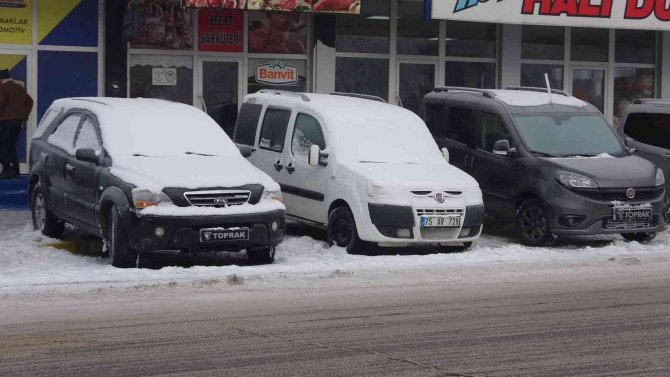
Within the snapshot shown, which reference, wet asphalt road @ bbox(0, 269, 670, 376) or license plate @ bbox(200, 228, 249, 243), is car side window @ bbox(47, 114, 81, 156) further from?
wet asphalt road @ bbox(0, 269, 670, 376)

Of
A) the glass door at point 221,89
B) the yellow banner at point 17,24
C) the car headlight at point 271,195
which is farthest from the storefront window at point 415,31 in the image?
the car headlight at point 271,195

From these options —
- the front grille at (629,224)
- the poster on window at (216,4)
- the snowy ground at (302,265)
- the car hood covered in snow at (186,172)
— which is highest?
the poster on window at (216,4)

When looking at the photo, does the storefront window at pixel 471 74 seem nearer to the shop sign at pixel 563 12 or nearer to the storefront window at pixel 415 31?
the storefront window at pixel 415 31

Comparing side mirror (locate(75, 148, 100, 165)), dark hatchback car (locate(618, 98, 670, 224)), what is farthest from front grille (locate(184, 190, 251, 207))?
dark hatchback car (locate(618, 98, 670, 224))

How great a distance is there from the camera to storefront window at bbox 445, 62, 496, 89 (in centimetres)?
2366

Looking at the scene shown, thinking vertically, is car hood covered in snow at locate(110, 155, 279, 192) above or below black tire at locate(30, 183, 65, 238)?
above

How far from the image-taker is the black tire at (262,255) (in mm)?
12922

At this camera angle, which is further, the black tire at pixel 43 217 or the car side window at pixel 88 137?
the black tire at pixel 43 217

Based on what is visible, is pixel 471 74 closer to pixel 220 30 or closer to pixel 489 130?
pixel 220 30

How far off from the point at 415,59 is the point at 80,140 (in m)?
10.6

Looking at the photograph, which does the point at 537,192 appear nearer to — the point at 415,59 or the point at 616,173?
the point at 616,173

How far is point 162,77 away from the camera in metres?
21.3

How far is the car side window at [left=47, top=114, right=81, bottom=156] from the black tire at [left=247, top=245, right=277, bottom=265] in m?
2.47

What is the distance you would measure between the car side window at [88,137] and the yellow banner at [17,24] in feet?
22.7
